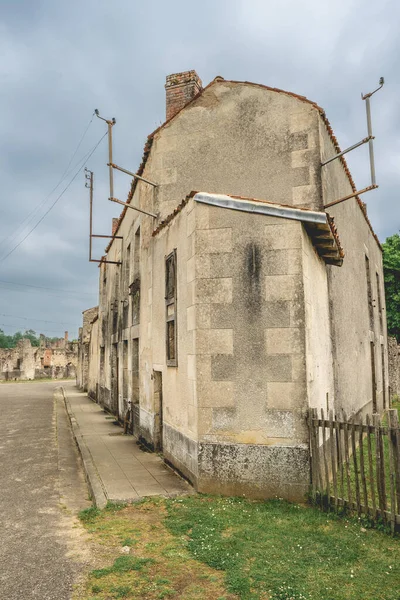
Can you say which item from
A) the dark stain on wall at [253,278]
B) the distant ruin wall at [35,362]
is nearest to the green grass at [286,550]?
the dark stain on wall at [253,278]

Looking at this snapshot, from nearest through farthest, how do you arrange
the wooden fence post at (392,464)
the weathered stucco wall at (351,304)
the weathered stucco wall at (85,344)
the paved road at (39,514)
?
the paved road at (39,514) < the wooden fence post at (392,464) < the weathered stucco wall at (351,304) < the weathered stucco wall at (85,344)

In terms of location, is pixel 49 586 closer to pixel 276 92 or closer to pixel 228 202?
pixel 228 202

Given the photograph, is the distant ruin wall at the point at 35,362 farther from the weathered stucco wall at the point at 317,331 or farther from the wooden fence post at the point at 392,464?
the wooden fence post at the point at 392,464

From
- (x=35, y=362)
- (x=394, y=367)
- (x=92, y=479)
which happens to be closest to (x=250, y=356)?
(x=92, y=479)

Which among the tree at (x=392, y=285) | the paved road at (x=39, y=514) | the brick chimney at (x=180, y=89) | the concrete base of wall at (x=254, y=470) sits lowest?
the paved road at (x=39, y=514)

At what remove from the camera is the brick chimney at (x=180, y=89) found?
11.0 metres

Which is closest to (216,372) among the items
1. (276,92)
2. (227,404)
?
(227,404)

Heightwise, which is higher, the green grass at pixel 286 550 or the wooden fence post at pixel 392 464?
the wooden fence post at pixel 392 464

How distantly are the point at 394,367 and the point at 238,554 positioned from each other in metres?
18.8

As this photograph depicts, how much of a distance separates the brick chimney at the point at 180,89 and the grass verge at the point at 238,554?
9374 millimetres

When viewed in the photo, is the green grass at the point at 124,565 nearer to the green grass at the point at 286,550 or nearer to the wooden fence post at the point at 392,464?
the green grass at the point at 286,550

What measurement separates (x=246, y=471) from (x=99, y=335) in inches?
638

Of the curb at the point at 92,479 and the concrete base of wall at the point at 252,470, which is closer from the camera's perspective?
the concrete base of wall at the point at 252,470

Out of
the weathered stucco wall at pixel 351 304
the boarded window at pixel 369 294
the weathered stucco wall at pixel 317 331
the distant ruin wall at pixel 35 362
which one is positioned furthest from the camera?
the distant ruin wall at pixel 35 362
